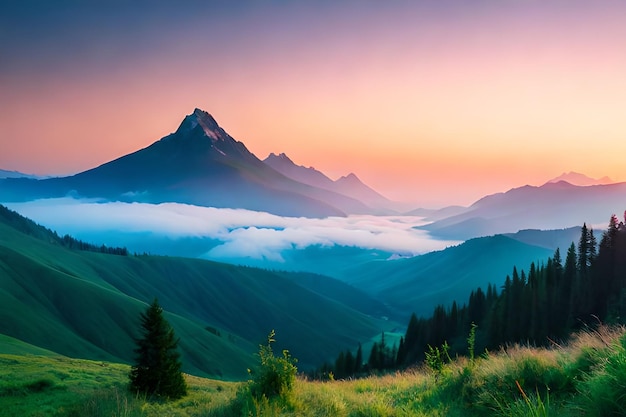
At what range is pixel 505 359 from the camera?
11.1 meters

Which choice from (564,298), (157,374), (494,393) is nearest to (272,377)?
(494,393)

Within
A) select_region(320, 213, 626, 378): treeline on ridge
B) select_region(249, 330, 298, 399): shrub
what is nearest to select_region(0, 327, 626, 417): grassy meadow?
select_region(249, 330, 298, 399): shrub

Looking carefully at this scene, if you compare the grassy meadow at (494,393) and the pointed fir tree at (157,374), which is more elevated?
the grassy meadow at (494,393)

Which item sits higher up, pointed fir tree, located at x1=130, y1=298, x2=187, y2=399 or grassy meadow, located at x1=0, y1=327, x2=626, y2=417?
grassy meadow, located at x1=0, y1=327, x2=626, y2=417

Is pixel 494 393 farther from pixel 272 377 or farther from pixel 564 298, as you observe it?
pixel 564 298

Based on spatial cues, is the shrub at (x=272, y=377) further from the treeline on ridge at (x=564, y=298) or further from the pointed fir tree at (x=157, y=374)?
the treeline on ridge at (x=564, y=298)

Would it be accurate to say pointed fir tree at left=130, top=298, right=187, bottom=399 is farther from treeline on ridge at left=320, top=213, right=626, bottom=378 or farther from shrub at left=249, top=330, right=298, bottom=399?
treeline on ridge at left=320, top=213, right=626, bottom=378

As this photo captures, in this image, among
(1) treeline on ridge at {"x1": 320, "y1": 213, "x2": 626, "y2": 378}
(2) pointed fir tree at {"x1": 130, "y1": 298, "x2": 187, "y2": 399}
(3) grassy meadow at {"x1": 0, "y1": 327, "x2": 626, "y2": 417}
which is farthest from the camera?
(1) treeline on ridge at {"x1": 320, "y1": 213, "x2": 626, "y2": 378}

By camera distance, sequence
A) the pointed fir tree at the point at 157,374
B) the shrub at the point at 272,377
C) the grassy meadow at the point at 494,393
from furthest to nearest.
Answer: the pointed fir tree at the point at 157,374, the shrub at the point at 272,377, the grassy meadow at the point at 494,393

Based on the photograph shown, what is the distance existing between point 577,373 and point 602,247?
266 feet

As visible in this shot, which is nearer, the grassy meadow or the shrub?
the grassy meadow

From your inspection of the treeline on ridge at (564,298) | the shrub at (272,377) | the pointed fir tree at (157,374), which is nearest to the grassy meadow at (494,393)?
the shrub at (272,377)

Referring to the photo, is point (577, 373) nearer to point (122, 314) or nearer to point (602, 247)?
point (602, 247)

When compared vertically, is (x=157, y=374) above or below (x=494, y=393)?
below
